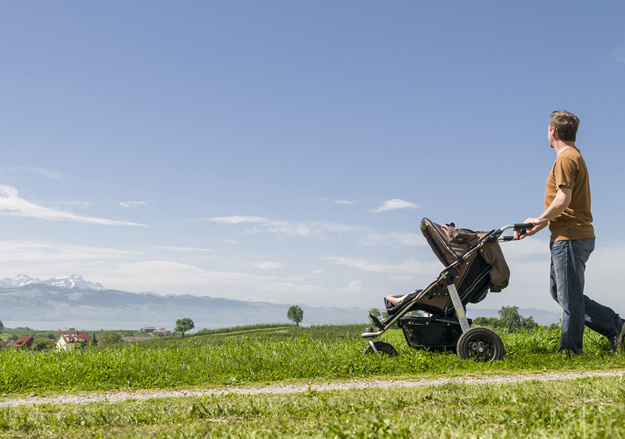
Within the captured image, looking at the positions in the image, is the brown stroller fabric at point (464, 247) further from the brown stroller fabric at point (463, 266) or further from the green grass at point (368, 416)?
the green grass at point (368, 416)

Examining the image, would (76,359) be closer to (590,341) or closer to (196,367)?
(196,367)

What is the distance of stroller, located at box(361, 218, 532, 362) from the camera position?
7574 millimetres

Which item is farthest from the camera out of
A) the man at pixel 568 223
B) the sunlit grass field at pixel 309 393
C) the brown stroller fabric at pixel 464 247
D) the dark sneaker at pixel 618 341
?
the dark sneaker at pixel 618 341

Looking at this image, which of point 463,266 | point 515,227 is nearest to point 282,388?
point 463,266

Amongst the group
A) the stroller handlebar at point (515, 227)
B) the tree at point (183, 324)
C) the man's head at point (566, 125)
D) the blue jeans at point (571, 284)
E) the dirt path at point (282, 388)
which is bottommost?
the tree at point (183, 324)

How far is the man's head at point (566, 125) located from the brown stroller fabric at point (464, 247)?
1.92 m

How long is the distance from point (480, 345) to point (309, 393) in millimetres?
3270

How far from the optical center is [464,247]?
7.64 metres

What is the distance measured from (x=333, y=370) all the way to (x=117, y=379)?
306 cm

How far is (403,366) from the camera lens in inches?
290

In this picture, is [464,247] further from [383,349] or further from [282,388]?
[282,388]

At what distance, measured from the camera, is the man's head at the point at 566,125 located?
7832 millimetres

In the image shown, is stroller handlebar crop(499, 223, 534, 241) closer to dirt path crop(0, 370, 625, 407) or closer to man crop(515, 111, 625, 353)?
man crop(515, 111, 625, 353)

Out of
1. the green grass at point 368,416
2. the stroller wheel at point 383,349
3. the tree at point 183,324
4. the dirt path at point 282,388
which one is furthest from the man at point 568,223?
the tree at point 183,324
